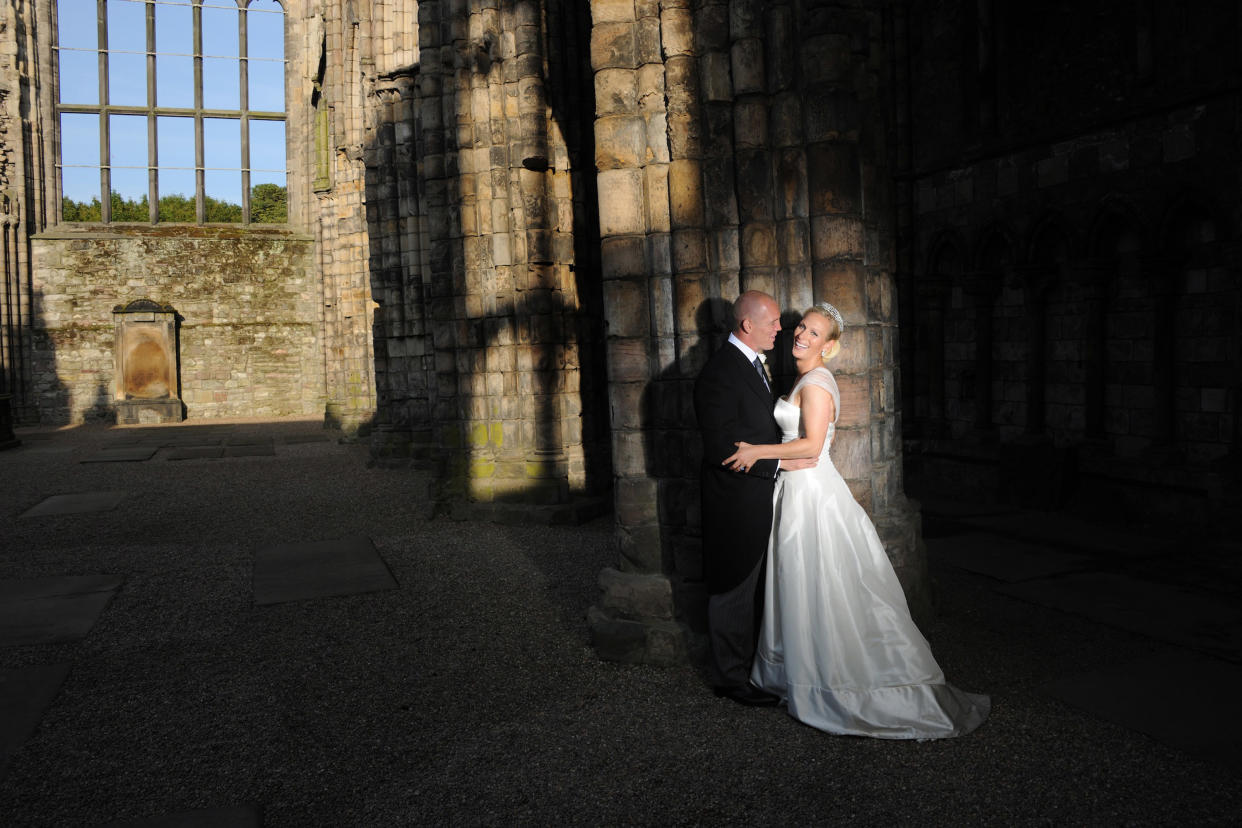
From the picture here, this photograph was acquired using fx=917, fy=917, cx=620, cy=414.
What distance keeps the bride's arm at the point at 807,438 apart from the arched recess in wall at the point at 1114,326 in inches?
205

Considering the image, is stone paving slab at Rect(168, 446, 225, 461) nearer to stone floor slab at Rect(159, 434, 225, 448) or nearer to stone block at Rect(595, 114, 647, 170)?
stone floor slab at Rect(159, 434, 225, 448)

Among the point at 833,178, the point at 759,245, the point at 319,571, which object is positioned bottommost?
the point at 319,571

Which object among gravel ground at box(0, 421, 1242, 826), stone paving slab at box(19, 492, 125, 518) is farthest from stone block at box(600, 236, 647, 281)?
stone paving slab at box(19, 492, 125, 518)

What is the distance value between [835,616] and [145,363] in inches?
983

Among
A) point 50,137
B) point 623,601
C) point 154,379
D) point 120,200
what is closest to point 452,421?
point 623,601

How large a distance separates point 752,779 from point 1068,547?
463cm

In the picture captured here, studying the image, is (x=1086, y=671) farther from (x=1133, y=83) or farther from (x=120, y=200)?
(x=120, y=200)

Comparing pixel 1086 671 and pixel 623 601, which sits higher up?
pixel 623 601

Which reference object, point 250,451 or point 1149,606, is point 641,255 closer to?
point 1149,606

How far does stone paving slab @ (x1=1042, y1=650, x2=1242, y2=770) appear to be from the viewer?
3447 mm

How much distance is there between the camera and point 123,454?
15422mm

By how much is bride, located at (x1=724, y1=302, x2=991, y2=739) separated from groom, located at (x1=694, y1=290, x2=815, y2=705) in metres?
0.08

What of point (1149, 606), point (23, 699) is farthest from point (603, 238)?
point (1149, 606)

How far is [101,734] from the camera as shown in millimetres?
3824
